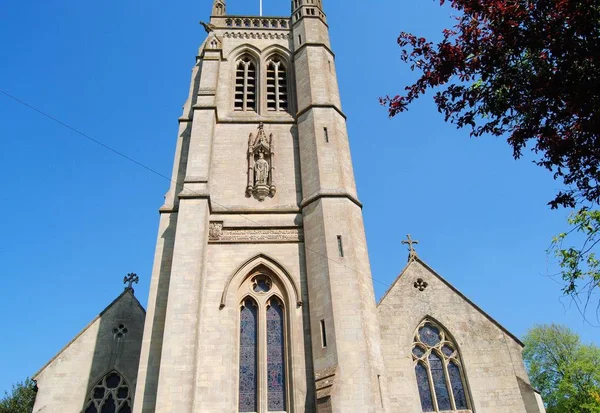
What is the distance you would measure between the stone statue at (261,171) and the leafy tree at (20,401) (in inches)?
651

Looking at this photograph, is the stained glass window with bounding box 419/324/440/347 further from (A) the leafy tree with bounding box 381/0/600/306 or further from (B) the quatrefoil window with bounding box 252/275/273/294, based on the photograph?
(A) the leafy tree with bounding box 381/0/600/306

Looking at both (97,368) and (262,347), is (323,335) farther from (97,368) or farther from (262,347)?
(97,368)

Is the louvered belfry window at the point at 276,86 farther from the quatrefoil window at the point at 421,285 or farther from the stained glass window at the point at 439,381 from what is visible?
the stained glass window at the point at 439,381

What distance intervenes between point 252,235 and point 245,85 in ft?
26.0

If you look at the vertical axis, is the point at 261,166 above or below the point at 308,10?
below

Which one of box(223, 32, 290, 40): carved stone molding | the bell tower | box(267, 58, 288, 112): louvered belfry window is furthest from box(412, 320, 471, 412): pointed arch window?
box(223, 32, 290, 40): carved stone molding

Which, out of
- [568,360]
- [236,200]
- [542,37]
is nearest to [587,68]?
[542,37]

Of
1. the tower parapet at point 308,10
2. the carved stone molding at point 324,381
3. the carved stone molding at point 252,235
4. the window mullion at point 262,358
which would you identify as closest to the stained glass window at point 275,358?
the window mullion at point 262,358

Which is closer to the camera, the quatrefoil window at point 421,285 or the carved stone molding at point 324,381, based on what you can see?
the carved stone molding at point 324,381

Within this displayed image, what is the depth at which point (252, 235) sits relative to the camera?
14.6 meters

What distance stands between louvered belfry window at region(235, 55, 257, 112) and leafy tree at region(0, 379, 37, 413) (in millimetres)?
17089

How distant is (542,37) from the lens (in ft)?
19.0

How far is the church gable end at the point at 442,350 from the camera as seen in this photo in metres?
12.8

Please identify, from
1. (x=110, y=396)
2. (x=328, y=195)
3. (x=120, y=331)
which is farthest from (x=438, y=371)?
(x=120, y=331)
